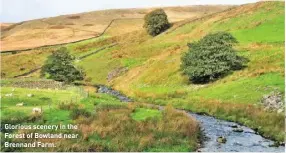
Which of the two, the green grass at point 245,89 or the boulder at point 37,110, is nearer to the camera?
the boulder at point 37,110

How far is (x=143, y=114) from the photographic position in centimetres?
4119

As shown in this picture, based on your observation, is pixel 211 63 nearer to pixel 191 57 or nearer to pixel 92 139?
pixel 191 57

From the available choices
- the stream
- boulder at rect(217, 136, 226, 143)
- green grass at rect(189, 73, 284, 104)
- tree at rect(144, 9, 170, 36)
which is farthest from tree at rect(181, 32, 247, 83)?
tree at rect(144, 9, 170, 36)

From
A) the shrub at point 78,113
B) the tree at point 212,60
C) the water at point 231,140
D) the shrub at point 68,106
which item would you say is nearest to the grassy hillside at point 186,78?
the water at point 231,140

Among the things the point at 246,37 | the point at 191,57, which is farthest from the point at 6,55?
the point at 191,57

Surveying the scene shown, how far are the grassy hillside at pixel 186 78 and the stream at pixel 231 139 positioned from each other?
1.18 m

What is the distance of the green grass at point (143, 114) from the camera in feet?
128

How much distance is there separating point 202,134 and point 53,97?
56.5 ft

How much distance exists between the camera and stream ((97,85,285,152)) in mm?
32750

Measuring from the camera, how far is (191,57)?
67812 millimetres

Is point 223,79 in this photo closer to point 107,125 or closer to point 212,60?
point 212,60

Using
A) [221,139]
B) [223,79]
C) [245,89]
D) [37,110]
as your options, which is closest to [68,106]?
[37,110]

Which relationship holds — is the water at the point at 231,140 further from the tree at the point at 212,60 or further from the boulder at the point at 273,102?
the tree at the point at 212,60

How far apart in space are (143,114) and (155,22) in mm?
99698
